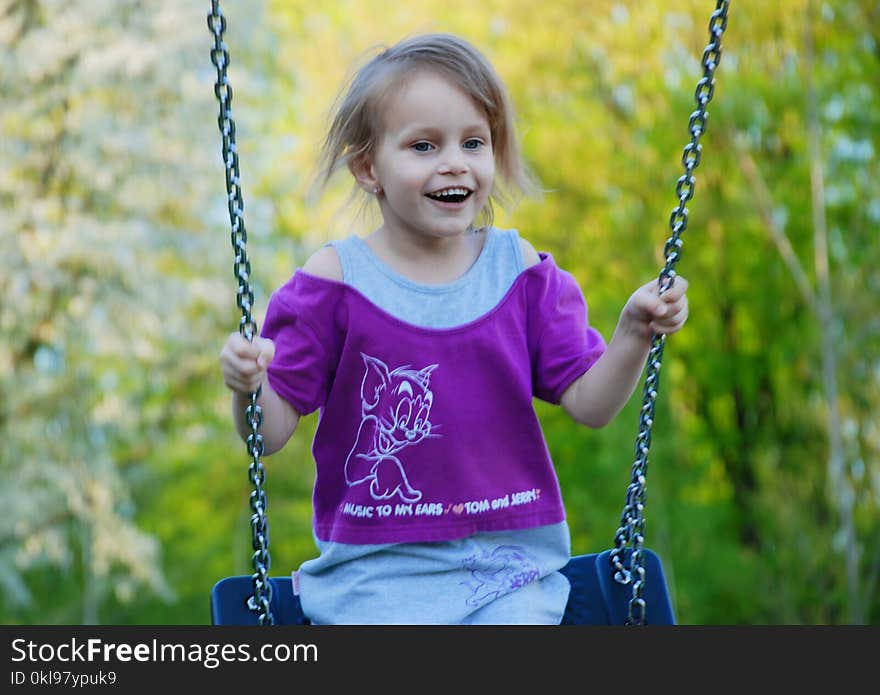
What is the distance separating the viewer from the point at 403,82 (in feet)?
6.63

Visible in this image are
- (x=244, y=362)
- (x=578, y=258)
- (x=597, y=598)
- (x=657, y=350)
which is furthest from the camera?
(x=578, y=258)

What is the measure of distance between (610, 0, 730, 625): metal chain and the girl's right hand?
0.59m

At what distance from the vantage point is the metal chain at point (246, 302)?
1875 mm

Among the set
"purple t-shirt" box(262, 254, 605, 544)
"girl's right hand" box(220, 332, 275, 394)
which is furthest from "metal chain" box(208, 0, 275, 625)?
"purple t-shirt" box(262, 254, 605, 544)

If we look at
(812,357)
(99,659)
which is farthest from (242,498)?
(99,659)

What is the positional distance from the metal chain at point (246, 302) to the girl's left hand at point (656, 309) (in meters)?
0.60

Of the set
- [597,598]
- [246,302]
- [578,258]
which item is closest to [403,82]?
[246,302]

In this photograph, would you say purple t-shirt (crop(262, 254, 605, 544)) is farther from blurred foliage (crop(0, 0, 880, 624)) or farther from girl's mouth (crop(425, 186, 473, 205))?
blurred foliage (crop(0, 0, 880, 624))

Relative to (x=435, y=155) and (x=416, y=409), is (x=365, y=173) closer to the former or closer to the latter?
(x=435, y=155)

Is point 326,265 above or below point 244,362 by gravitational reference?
above

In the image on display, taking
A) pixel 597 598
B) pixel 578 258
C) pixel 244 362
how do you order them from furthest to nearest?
pixel 578 258 < pixel 597 598 < pixel 244 362

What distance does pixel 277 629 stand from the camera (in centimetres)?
196

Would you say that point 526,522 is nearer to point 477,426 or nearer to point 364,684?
point 477,426

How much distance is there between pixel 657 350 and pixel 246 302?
651 mm
